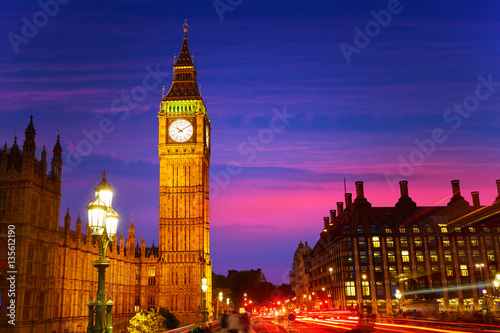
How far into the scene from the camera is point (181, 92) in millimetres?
97812

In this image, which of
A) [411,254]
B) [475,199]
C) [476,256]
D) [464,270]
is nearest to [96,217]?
[411,254]

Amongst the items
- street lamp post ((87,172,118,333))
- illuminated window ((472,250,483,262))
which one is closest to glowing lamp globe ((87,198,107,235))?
street lamp post ((87,172,118,333))

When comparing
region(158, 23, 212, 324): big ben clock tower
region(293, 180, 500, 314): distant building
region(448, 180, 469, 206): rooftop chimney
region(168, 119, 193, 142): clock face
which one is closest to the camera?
region(158, 23, 212, 324): big ben clock tower

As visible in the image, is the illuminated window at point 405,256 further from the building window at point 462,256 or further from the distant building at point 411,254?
the building window at point 462,256

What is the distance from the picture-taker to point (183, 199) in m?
91.8

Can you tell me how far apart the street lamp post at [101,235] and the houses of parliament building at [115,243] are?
28.1 metres

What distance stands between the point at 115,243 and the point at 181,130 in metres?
25.4

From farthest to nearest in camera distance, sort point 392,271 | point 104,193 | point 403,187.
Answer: point 403,187, point 392,271, point 104,193

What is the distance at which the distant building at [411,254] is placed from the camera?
10475 centimetres

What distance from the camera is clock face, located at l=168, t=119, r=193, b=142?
9394 cm

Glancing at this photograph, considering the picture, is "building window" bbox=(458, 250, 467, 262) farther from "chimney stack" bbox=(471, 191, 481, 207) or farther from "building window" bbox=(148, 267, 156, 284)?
"building window" bbox=(148, 267, 156, 284)

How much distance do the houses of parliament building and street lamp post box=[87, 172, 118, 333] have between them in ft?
92.2

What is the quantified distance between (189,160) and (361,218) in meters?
43.1

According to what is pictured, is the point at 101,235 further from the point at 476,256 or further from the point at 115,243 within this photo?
the point at 476,256
